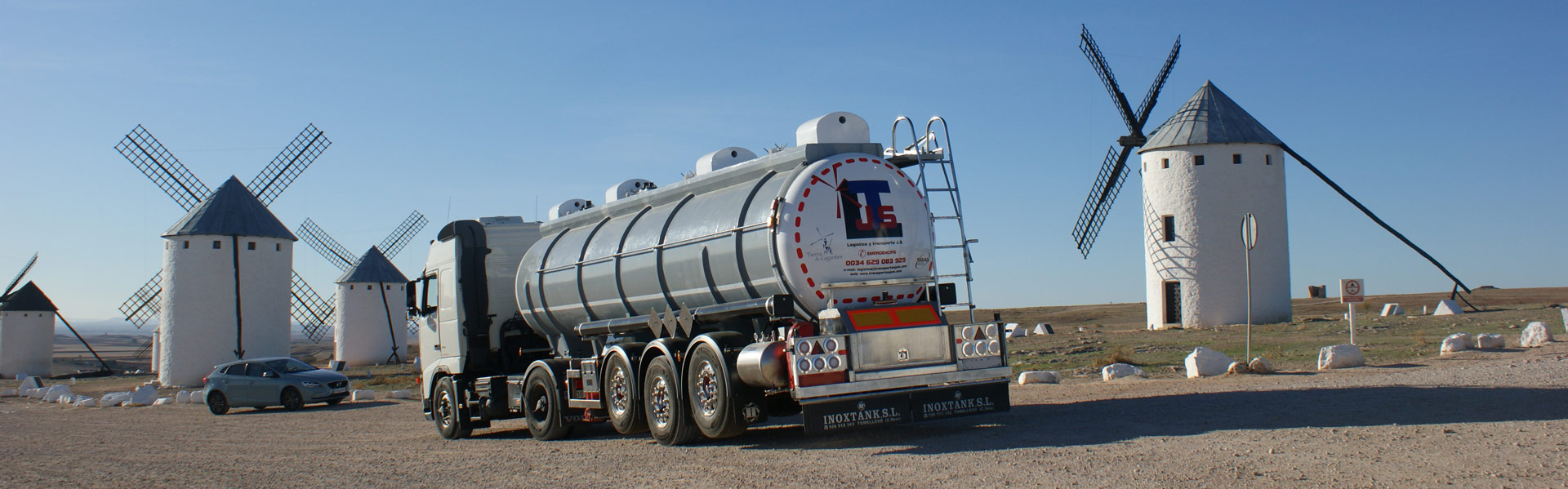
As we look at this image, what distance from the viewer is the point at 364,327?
51.7m

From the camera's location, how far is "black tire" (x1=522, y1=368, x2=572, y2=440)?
528 inches

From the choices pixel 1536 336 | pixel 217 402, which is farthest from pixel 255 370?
pixel 1536 336

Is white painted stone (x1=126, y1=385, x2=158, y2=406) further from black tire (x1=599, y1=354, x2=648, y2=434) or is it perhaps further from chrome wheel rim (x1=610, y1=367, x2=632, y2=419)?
chrome wheel rim (x1=610, y1=367, x2=632, y2=419)

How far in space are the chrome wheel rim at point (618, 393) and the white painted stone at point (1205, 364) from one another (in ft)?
28.5

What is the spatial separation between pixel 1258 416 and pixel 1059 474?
3.72 meters

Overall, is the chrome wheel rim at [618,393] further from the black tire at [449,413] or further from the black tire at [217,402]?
the black tire at [217,402]

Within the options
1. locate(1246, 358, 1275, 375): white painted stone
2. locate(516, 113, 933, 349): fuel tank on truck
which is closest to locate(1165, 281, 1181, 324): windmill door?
locate(1246, 358, 1275, 375): white painted stone

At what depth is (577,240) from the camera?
48.2 ft

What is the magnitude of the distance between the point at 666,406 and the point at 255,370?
57.4 ft

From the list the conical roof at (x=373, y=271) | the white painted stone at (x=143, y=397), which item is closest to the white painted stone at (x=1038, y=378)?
the white painted stone at (x=143, y=397)

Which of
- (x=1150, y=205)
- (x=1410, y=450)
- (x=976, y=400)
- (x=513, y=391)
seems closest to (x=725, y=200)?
(x=976, y=400)

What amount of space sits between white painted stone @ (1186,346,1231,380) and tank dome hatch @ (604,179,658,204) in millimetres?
8500

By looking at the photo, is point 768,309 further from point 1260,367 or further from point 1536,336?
point 1536,336

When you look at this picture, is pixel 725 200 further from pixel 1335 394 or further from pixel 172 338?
pixel 172 338
